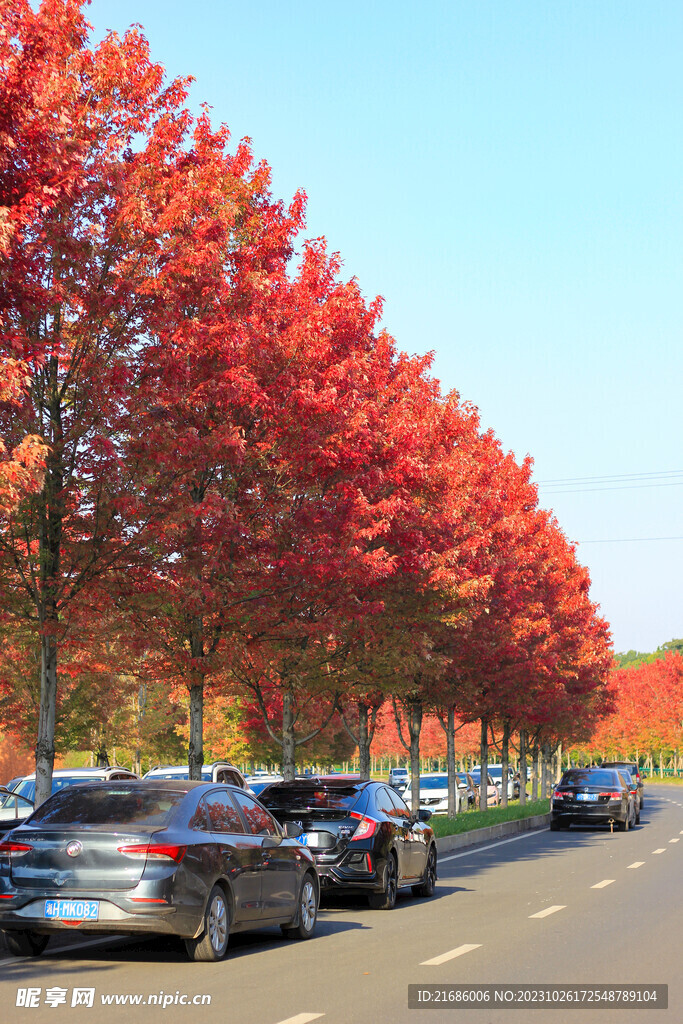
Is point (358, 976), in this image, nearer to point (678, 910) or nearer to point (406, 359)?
point (678, 910)

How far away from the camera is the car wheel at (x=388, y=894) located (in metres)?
14.2

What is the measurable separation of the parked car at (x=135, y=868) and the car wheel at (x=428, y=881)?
5.53 m

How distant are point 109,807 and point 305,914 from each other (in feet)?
8.90

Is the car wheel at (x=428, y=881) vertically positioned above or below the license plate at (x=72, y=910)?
below

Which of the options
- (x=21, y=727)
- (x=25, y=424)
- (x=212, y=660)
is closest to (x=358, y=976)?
(x=25, y=424)

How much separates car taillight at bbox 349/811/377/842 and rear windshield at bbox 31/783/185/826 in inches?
172

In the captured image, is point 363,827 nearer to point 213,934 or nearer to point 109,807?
point 213,934

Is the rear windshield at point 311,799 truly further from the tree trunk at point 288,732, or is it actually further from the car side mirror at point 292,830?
the tree trunk at point 288,732

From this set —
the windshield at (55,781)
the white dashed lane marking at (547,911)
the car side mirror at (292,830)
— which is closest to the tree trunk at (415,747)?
the windshield at (55,781)

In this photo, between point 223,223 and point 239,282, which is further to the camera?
point 239,282

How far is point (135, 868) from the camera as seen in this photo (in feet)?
29.7

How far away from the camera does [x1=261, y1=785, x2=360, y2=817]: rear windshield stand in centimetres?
1407

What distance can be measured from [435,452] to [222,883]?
14570 millimetres

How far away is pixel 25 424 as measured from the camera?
1314 cm
